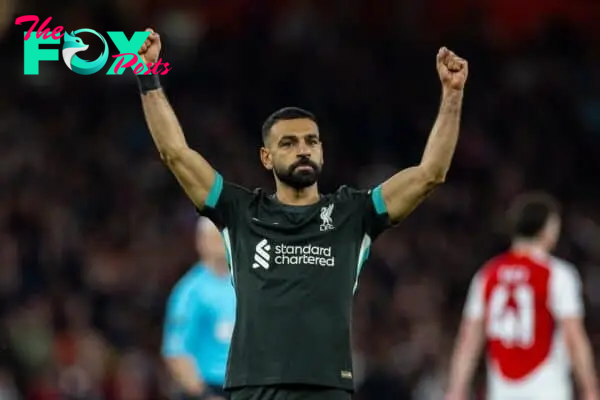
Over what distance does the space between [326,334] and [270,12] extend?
1312 centimetres

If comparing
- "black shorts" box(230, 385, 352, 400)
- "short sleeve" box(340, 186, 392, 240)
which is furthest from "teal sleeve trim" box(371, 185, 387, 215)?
"black shorts" box(230, 385, 352, 400)

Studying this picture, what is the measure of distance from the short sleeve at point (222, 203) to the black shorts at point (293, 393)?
2.10ft

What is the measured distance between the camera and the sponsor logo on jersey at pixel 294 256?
586 cm

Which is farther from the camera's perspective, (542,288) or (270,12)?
(270,12)

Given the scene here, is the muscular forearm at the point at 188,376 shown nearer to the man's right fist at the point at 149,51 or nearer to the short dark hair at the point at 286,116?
the short dark hair at the point at 286,116

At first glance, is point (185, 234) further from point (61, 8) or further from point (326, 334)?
point (326, 334)

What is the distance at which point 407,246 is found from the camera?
15891 millimetres

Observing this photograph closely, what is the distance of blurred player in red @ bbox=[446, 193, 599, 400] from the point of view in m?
9.12

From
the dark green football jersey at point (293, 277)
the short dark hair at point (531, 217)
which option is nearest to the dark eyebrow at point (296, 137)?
the dark green football jersey at point (293, 277)

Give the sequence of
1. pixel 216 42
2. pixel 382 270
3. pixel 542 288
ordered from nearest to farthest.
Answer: pixel 542 288 < pixel 382 270 < pixel 216 42

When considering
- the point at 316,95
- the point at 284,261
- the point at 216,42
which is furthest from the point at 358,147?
the point at 284,261

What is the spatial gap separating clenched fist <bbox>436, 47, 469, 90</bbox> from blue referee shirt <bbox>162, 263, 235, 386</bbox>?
3.56 meters

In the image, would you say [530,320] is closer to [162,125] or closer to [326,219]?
[326,219]

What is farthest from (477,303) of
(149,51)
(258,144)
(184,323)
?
(258,144)
